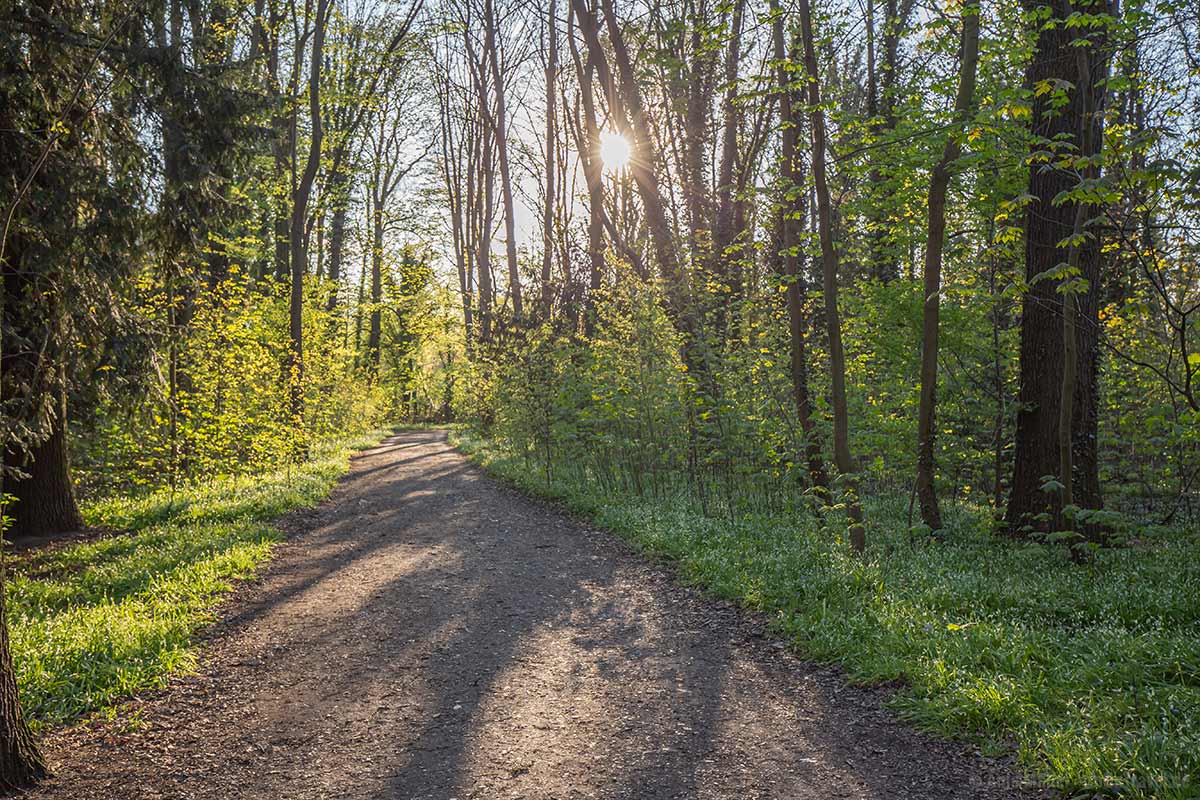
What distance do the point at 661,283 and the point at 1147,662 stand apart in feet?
26.0

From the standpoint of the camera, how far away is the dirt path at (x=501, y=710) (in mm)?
3658

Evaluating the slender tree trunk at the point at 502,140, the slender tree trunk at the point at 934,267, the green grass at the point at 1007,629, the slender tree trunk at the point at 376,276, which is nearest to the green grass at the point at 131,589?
the green grass at the point at 1007,629

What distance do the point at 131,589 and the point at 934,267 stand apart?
8.16m

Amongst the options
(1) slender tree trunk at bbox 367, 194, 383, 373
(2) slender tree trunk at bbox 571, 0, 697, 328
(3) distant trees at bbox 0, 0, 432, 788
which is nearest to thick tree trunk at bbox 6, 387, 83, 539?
(3) distant trees at bbox 0, 0, 432, 788

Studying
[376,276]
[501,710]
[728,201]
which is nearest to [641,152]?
[728,201]

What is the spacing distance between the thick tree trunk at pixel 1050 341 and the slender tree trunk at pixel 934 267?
75cm

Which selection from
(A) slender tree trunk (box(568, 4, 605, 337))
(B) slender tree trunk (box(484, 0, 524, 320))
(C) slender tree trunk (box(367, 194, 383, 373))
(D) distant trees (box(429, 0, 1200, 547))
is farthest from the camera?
(C) slender tree trunk (box(367, 194, 383, 373))

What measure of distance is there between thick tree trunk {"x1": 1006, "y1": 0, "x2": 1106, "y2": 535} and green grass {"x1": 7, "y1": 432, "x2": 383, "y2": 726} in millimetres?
7444

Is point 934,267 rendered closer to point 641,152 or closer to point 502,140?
point 641,152

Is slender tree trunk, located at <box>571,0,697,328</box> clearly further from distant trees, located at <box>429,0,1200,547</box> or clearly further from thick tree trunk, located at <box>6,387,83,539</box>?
thick tree trunk, located at <box>6,387,83,539</box>

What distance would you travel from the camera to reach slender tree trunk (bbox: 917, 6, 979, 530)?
6867 mm

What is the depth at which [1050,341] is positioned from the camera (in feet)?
24.6

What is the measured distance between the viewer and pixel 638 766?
3.76 metres

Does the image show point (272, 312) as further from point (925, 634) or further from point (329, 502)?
point (925, 634)
